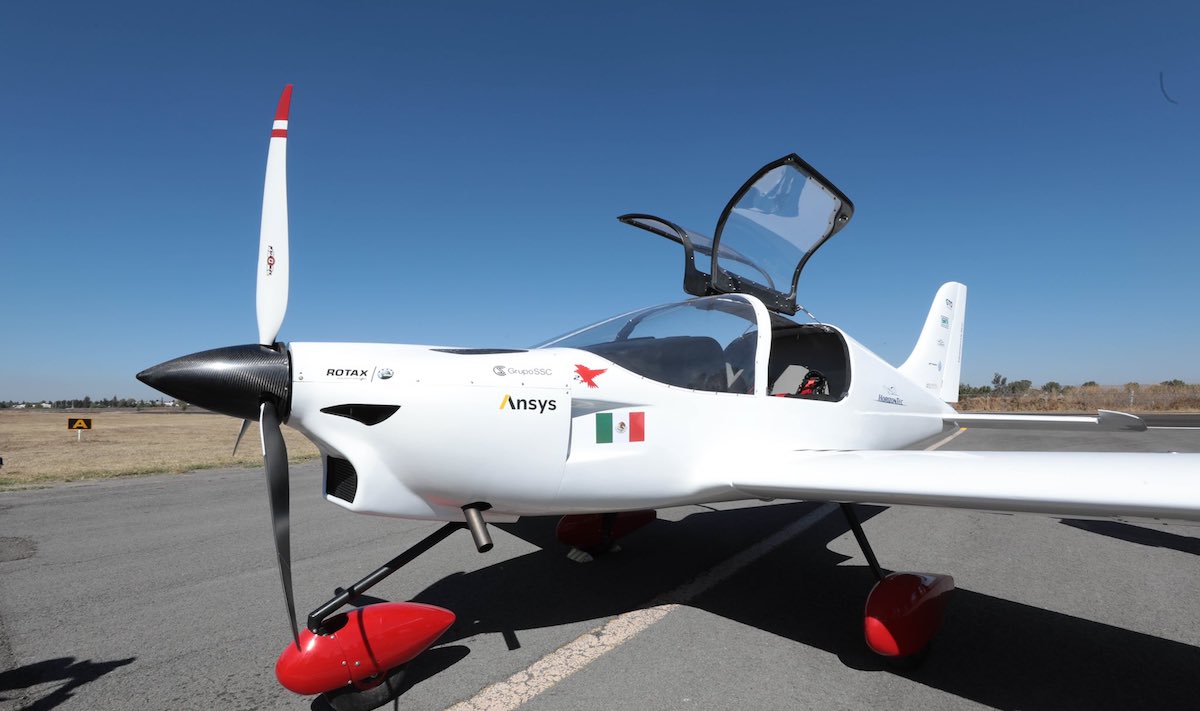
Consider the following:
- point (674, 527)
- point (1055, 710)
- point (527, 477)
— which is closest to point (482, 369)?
point (527, 477)

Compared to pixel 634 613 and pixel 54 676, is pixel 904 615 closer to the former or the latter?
pixel 634 613

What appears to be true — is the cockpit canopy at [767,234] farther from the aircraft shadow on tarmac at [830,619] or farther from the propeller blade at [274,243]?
the propeller blade at [274,243]

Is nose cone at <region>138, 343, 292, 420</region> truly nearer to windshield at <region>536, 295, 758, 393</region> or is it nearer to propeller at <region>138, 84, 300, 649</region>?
propeller at <region>138, 84, 300, 649</region>

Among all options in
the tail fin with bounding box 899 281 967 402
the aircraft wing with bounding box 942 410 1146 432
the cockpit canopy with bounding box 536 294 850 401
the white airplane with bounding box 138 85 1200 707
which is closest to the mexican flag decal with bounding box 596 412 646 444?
the white airplane with bounding box 138 85 1200 707

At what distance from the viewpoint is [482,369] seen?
2.65 meters

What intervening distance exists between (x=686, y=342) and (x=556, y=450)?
3.78 ft

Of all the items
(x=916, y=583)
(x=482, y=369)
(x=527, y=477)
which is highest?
(x=482, y=369)

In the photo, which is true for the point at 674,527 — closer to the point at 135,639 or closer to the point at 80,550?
the point at 135,639

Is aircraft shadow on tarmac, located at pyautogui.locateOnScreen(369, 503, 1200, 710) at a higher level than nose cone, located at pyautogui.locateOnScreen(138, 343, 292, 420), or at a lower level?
lower

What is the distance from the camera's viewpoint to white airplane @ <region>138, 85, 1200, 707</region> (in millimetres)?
2385

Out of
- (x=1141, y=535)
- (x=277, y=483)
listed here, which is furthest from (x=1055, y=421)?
(x=277, y=483)

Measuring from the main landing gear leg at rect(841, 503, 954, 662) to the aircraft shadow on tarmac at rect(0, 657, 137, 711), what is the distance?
11.4 ft

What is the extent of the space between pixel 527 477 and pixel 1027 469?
7.35ft

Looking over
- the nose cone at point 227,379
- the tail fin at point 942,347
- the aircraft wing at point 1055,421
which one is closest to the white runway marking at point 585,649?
the nose cone at point 227,379
